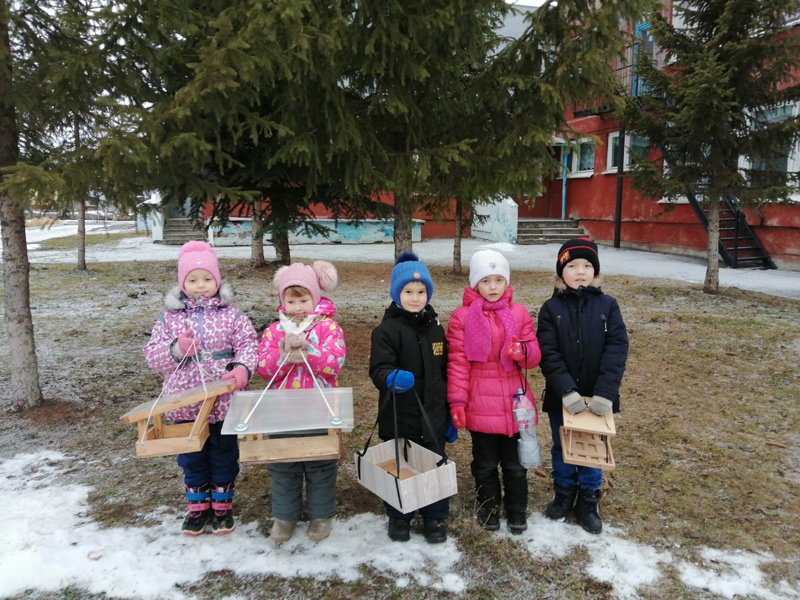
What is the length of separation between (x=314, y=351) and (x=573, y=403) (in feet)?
4.65

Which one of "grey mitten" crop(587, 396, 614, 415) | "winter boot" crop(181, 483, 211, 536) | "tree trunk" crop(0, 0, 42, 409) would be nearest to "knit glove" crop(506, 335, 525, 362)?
"grey mitten" crop(587, 396, 614, 415)

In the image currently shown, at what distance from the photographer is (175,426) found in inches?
120

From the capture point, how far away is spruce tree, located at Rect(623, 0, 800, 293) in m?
9.29

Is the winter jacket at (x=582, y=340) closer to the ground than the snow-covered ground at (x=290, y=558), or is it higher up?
higher up

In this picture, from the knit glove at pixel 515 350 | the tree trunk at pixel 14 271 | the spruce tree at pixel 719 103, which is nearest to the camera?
the knit glove at pixel 515 350

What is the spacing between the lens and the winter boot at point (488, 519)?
330 centimetres

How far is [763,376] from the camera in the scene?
605 cm

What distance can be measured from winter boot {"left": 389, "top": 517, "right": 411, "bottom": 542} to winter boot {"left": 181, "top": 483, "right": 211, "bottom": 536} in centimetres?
105

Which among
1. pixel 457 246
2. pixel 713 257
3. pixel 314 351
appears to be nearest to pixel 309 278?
pixel 314 351

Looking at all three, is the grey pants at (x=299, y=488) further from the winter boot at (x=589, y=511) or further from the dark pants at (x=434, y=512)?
the winter boot at (x=589, y=511)

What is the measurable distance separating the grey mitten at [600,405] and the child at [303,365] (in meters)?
1.37

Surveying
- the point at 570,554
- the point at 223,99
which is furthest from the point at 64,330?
the point at 570,554

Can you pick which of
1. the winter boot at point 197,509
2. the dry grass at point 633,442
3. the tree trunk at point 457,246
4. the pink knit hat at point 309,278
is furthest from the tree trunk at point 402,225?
the tree trunk at point 457,246

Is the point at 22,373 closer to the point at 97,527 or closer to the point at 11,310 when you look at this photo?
the point at 11,310
